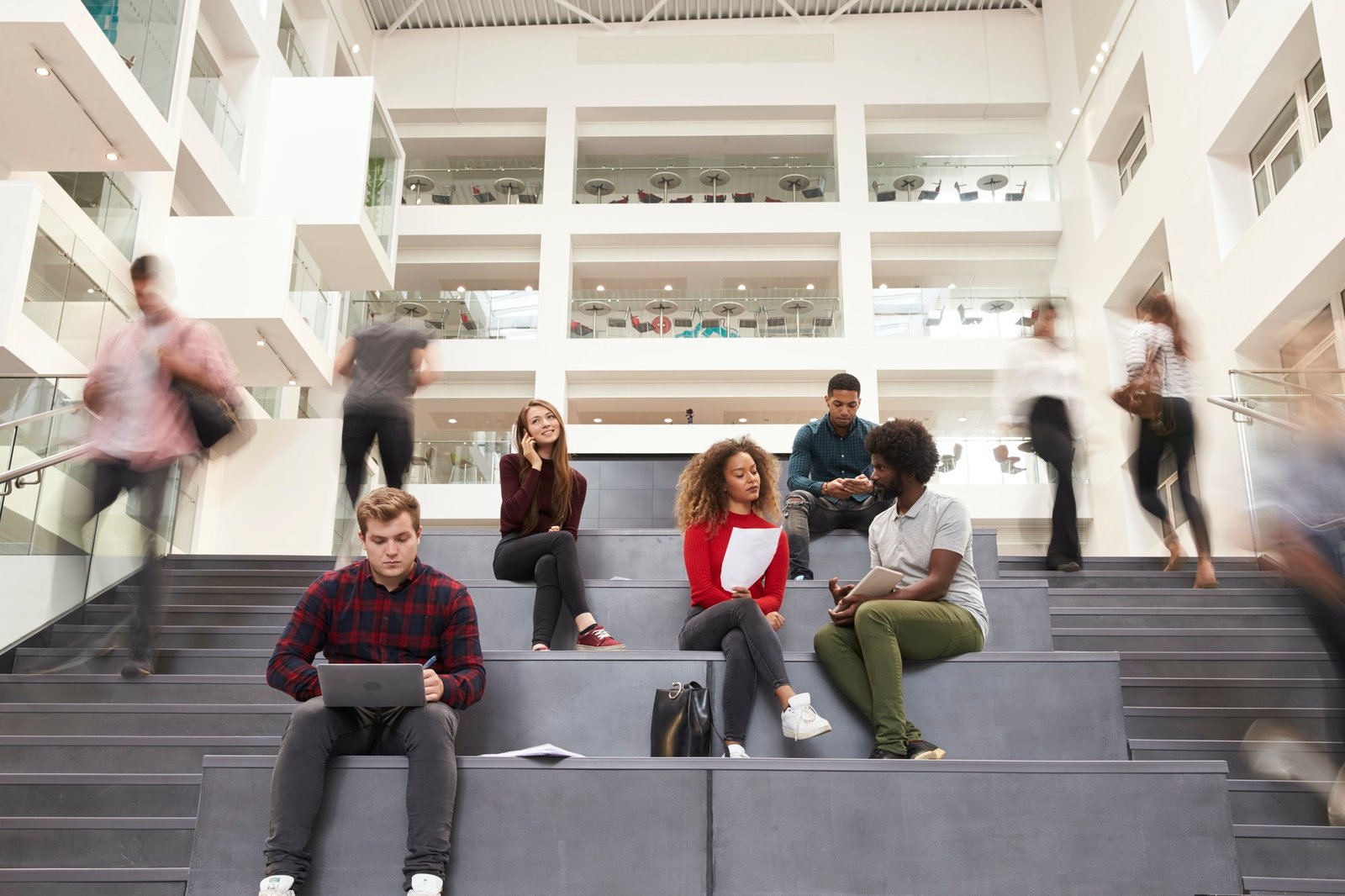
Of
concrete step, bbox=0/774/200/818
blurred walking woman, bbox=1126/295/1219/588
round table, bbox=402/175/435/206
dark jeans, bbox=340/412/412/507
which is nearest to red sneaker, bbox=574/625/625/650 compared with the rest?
concrete step, bbox=0/774/200/818

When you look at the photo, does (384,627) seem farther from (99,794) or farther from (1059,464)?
(1059,464)

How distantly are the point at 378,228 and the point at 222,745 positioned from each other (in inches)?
406

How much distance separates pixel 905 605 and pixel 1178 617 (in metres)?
2.04

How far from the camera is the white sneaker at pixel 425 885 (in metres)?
2.88

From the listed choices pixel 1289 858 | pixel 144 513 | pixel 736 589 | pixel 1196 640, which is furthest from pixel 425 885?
pixel 1196 640

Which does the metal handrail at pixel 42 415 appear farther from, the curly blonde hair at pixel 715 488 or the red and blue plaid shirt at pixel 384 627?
the curly blonde hair at pixel 715 488

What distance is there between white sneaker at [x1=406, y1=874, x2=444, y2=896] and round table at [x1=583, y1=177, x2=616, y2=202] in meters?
16.0

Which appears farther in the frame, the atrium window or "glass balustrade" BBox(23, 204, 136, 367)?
the atrium window

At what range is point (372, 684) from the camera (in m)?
3.08

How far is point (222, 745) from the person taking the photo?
12.8ft

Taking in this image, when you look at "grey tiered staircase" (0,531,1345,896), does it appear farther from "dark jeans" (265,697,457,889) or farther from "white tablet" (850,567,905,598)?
"white tablet" (850,567,905,598)

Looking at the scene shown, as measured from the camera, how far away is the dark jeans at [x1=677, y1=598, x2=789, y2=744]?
147 inches

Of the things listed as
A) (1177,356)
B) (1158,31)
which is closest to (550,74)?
(1158,31)

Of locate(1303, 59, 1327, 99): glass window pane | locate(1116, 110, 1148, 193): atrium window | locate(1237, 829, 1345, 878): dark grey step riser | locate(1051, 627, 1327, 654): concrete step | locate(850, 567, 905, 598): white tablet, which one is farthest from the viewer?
locate(1116, 110, 1148, 193): atrium window
